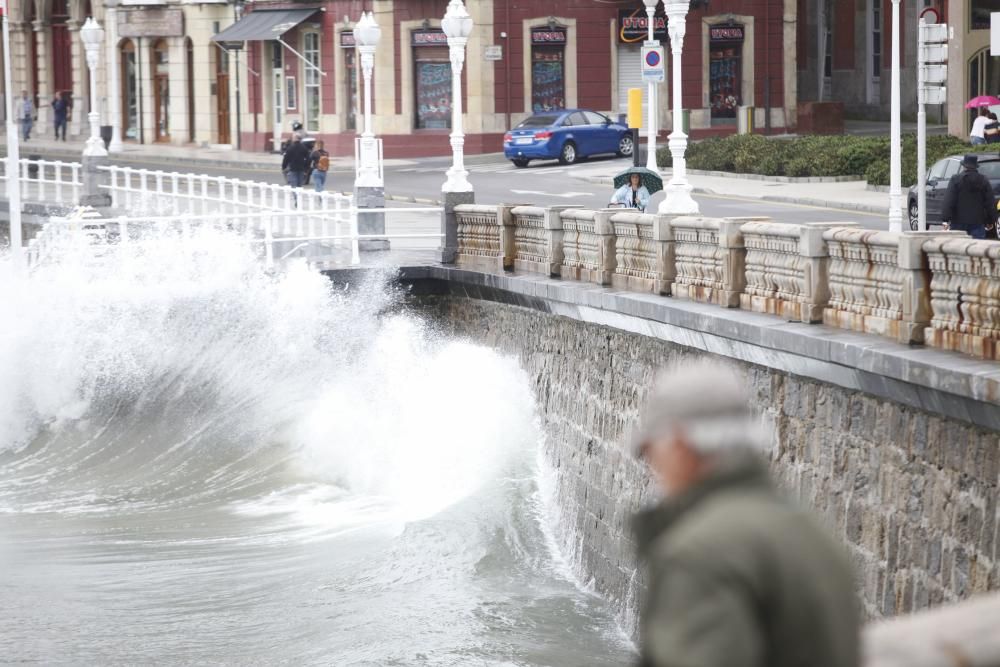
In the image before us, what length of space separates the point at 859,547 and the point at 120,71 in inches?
1908

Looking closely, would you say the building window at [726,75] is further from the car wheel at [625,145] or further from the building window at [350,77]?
the building window at [350,77]

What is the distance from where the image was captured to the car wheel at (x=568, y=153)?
1702 inches

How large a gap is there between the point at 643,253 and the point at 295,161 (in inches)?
679

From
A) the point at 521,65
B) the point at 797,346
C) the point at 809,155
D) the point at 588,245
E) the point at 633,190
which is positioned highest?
the point at 521,65

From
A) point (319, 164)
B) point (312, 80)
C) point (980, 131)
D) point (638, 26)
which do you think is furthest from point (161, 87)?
point (980, 131)

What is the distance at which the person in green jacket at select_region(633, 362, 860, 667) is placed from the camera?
3.14 meters

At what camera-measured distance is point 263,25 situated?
161ft

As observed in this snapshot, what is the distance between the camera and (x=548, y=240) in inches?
744

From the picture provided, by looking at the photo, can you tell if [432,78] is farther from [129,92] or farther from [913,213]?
[913,213]

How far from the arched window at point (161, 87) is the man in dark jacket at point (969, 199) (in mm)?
38303

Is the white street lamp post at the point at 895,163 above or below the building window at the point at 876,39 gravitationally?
below

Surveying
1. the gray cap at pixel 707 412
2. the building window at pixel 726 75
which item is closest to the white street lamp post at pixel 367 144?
the gray cap at pixel 707 412

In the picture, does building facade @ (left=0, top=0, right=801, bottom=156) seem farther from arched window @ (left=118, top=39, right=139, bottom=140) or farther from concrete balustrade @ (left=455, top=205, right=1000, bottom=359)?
concrete balustrade @ (left=455, top=205, right=1000, bottom=359)

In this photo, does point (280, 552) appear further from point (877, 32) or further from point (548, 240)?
point (877, 32)
